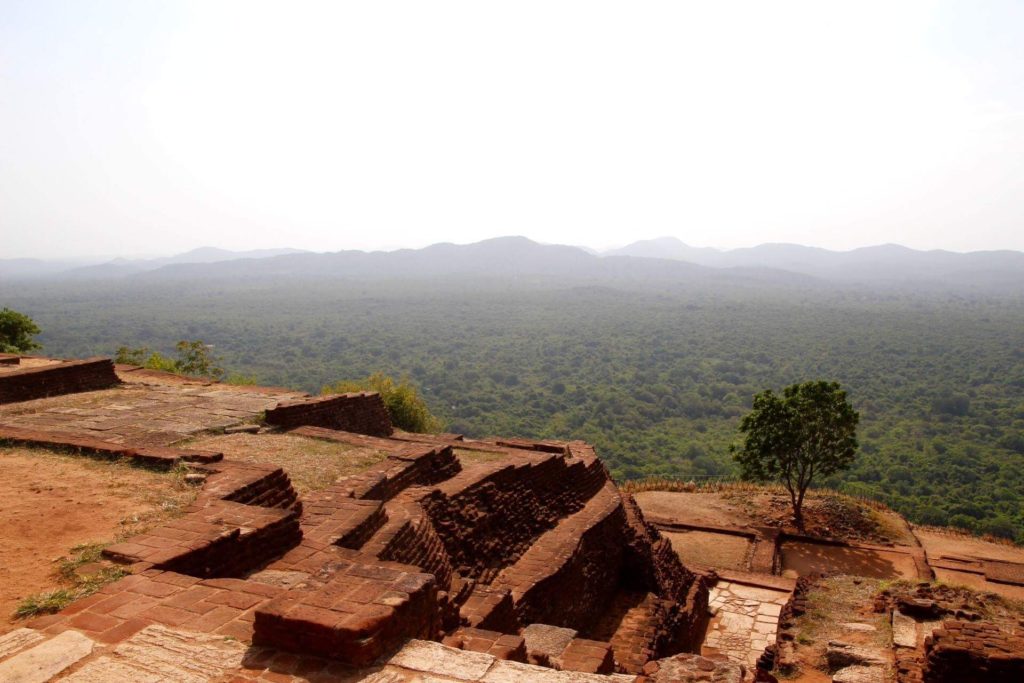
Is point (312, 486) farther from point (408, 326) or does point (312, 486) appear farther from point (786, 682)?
point (408, 326)

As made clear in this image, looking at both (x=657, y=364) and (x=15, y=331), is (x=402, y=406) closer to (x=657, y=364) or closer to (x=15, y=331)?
(x=15, y=331)

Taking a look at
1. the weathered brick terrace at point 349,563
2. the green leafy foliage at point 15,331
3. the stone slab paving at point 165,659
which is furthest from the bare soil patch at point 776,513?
the green leafy foliage at point 15,331

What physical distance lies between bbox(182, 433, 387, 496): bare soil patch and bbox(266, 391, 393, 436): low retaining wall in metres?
0.52

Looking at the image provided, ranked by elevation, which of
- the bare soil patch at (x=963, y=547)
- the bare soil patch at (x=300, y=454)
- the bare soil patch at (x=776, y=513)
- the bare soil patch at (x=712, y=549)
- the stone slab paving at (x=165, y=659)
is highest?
the stone slab paving at (x=165, y=659)

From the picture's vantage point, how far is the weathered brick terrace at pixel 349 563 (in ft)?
10.2

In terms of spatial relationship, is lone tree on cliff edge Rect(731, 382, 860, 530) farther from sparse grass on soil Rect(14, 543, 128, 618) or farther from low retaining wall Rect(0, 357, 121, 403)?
sparse grass on soil Rect(14, 543, 128, 618)

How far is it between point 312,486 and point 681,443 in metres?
34.8

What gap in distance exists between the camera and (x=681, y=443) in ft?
Answer: 127

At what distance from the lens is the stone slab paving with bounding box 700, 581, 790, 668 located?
887 cm

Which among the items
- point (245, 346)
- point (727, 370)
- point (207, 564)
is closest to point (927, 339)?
point (727, 370)

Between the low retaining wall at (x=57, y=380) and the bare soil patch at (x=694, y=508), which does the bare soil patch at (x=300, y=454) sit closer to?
the low retaining wall at (x=57, y=380)

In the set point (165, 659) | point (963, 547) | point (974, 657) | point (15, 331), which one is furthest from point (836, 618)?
point (15, 331)

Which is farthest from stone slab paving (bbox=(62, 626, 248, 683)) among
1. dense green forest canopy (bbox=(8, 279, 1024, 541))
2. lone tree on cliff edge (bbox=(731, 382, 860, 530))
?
dense green forest canopy (bbox=(8, 279, 1024, 541))

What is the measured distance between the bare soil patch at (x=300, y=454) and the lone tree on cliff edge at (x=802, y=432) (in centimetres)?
1147
